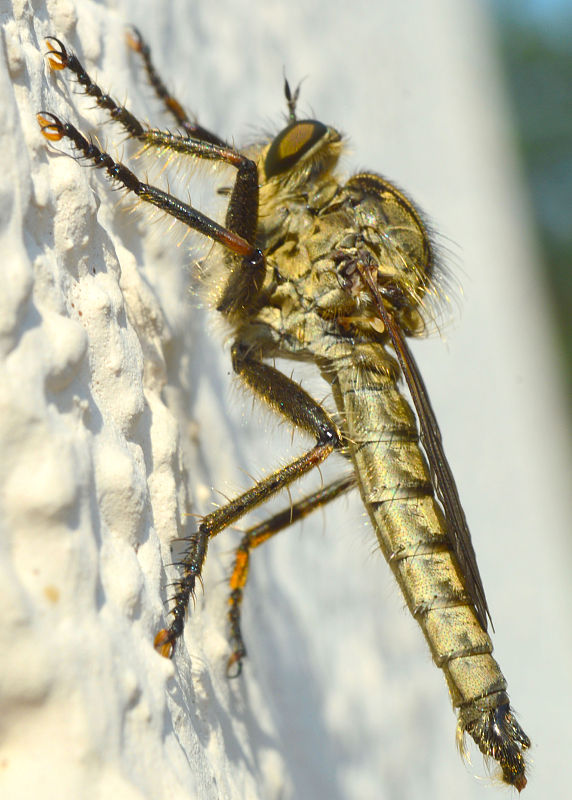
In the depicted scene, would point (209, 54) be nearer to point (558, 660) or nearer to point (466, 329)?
point (466, 329)

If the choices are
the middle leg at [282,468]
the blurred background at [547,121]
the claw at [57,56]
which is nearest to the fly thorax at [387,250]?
the middle leg at [282,468]

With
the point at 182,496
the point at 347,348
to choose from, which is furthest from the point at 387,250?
the point at 182,496

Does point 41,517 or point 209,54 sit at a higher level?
point 209,54

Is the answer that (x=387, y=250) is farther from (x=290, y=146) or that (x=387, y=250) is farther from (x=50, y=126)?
(x=50, y=126)

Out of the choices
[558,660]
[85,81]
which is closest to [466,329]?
[558,660]

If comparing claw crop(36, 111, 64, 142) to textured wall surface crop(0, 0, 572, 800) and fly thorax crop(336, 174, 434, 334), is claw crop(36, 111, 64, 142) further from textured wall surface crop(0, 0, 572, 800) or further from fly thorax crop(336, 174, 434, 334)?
fly thorax crop(336, 174, 434, 334)

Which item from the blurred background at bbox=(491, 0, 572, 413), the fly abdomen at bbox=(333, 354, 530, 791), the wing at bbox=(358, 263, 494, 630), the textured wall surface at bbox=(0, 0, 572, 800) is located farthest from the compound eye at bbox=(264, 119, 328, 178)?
the blurred background at bbox=(491, 0, 572, 413)

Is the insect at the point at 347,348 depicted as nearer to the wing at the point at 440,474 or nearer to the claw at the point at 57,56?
the wing at the point at 440,474
